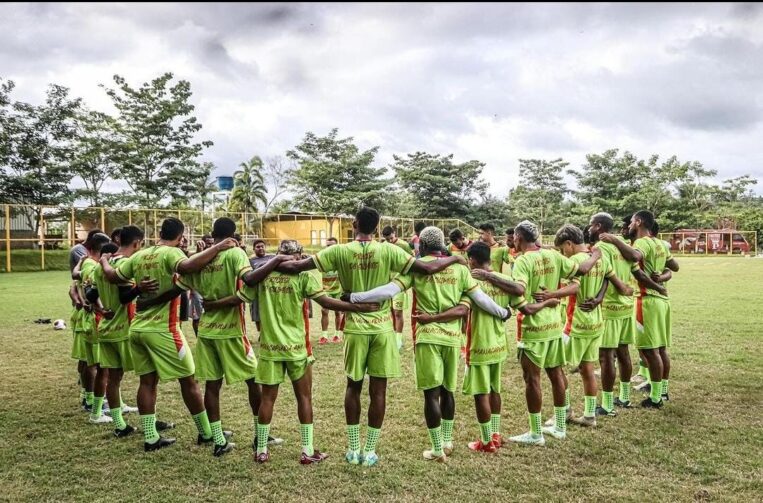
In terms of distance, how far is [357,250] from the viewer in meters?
4.48

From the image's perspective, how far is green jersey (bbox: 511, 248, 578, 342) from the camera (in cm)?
493

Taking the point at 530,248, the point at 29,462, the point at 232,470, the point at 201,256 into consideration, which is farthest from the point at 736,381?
the point at 29,462

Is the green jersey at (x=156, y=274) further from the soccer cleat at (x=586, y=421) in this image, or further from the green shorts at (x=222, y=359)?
the soccer cleat at (x=586, y=421)

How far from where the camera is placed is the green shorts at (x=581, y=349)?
5426 mm

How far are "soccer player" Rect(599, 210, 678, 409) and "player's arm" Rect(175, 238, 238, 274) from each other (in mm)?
4398

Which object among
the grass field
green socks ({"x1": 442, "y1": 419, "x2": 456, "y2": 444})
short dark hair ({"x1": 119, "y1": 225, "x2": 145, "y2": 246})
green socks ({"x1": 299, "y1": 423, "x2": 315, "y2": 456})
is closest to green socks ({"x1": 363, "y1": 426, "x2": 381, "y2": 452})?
the grass field

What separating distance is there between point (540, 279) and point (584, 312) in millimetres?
853

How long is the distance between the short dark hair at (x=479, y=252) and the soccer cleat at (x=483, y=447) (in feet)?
5.65

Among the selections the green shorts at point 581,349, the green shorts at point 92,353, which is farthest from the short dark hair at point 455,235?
the green shorts at point 92,353

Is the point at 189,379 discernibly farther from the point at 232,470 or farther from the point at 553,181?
the point at 553,181

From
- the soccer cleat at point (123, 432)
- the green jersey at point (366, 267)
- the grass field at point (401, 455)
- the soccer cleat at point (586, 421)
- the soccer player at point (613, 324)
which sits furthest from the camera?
the soccer player at point (613, 324)

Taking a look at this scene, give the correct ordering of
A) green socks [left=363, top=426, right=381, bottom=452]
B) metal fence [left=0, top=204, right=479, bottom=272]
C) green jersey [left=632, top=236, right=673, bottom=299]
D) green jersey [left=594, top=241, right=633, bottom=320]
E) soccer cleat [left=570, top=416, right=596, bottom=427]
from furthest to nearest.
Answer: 1. metal fence [left=0, top=204, right=479, bottom=272]
2. green jersey [left=632, top=236, right=673, bottom=299]
3. green jersey [left=594, top=241, right=633, bottom=320]
4. soccer cleat [left=570, top=416, right=596, bottom=427]
5. green socks [left=363, top=426, right=381, bottom=452]

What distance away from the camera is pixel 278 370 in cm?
451

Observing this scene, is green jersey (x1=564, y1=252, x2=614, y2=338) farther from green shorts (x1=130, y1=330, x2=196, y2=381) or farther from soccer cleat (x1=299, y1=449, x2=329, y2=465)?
green shorts (x1=130, y1=330, x2=196, y2=381)
